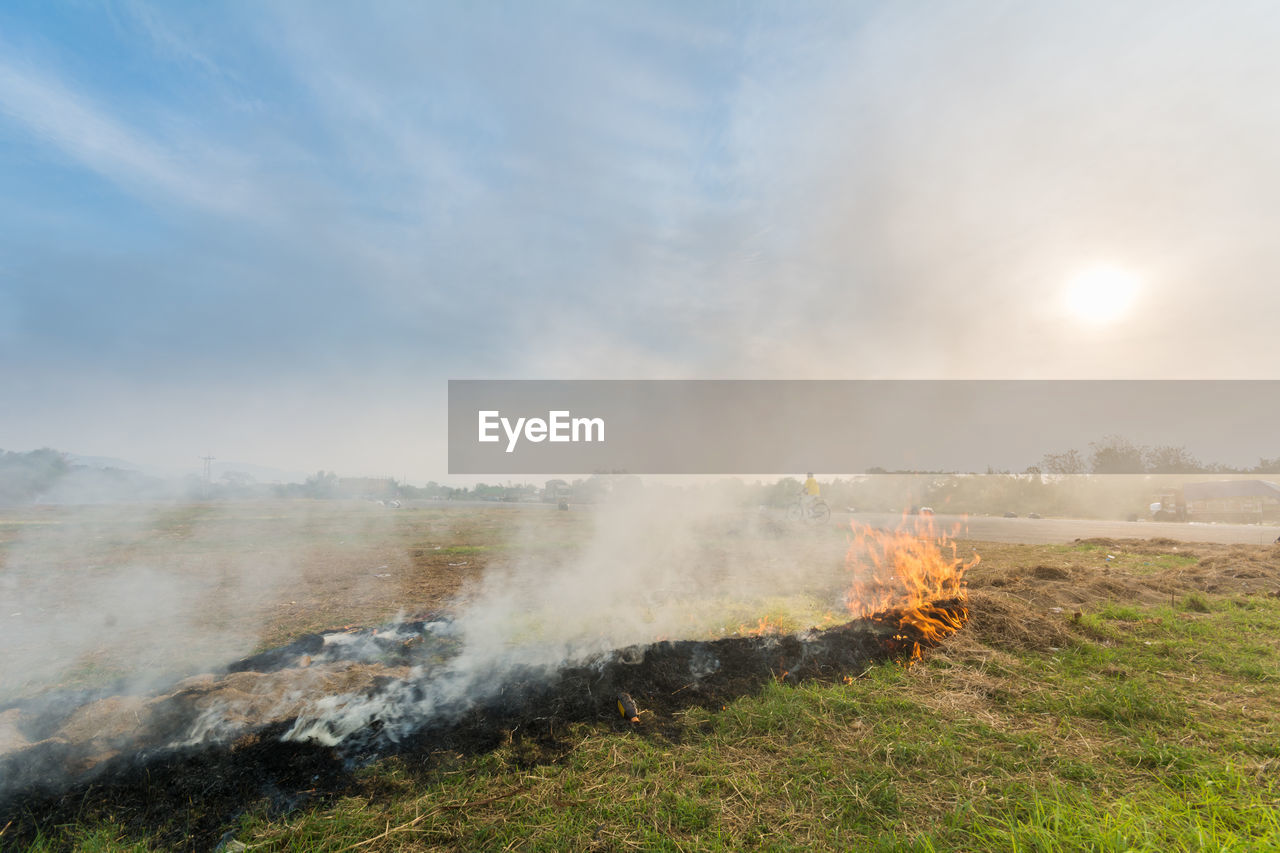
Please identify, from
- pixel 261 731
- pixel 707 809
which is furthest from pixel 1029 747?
pixel 261 731

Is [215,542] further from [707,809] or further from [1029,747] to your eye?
[1029,747]

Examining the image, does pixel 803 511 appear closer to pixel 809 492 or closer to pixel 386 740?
pixel 809 492

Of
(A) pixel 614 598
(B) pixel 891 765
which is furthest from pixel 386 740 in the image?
(A) pixel 614 598

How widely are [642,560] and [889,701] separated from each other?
834 centimetres

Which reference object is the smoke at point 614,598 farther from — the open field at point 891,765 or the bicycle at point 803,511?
the bicycle at point 803,511

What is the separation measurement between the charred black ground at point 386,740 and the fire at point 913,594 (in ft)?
0.70

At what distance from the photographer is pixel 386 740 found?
4.52 metres

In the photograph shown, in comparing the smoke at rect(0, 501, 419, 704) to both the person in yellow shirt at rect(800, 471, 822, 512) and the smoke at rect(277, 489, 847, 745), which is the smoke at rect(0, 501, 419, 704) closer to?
the smoke at rect(277, 489, 847, 745)

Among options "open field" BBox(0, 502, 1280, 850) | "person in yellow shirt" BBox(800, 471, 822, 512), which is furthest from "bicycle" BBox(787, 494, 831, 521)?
"open field" BBox(0, 502, 1280, 850)

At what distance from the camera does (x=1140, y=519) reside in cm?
3819

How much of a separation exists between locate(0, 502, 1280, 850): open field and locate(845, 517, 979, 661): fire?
262mm

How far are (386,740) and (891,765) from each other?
4525 mm

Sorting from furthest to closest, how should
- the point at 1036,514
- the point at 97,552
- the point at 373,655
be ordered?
the point at 1036,514 < the point at 97,552 < the point at 373,655

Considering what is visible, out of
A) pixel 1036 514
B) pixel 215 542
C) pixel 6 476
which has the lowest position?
pixel 1036 514
